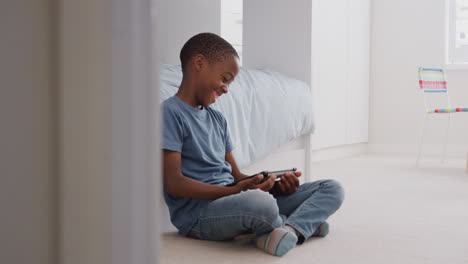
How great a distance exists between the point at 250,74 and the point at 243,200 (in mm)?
850

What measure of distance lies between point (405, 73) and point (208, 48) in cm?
333

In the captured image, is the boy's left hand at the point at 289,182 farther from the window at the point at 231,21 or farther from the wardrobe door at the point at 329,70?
the window at the point at 231,21

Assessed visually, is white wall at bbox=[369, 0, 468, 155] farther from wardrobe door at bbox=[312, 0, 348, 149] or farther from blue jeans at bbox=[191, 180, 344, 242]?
blue jeans at bbox=[191, 180, 344, 242]

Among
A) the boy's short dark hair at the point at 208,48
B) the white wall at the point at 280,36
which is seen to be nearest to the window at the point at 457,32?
the white wall at the point at 280,36

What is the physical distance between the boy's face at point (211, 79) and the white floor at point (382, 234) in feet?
1.16

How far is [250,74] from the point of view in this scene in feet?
6.43

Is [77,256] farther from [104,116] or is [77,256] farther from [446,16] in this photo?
[446,16]

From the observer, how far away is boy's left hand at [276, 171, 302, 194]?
1.36 metres

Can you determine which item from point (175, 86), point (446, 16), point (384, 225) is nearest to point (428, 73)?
point (446, 16)

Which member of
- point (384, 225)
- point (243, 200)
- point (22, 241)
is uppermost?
point (22, 241)

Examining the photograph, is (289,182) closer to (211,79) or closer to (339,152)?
(211,79)

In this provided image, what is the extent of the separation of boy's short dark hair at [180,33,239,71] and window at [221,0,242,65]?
275 cm

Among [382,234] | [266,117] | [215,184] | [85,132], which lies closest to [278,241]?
[215,184]

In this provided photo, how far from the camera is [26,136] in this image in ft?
0.92
